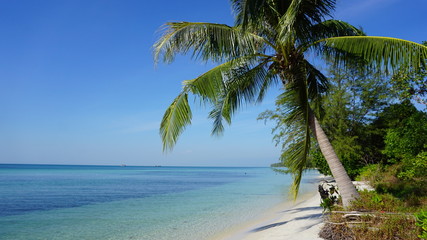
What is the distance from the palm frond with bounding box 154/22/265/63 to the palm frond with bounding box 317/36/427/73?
2.11 metres

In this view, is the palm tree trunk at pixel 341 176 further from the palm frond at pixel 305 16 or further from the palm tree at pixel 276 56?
the palm frond at pixel 305 16

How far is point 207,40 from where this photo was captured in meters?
7.91

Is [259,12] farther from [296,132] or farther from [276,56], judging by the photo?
[296,132]

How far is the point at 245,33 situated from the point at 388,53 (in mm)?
3334

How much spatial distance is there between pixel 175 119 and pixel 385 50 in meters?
4.83

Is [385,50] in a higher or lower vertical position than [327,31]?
lower

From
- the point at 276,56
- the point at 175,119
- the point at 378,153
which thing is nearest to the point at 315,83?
the point at 276,56

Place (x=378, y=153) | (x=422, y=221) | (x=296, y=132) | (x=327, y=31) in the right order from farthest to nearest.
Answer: (x=378, y=153), (x=327, y=31), (x=296, y=132), (x=422, y=221)

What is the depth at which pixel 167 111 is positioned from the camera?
7.00 m

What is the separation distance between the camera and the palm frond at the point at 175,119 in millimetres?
6559

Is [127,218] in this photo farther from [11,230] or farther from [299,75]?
[299,75]

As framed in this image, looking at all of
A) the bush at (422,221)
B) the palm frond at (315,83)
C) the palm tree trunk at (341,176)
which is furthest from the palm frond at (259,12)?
the bush at (422,221)

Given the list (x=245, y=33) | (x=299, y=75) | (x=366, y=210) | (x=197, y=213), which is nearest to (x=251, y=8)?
(x=245, y=33)

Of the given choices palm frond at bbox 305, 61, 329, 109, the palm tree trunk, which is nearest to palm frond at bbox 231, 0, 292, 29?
palm frond at bbox 305, 61, 329, 109
